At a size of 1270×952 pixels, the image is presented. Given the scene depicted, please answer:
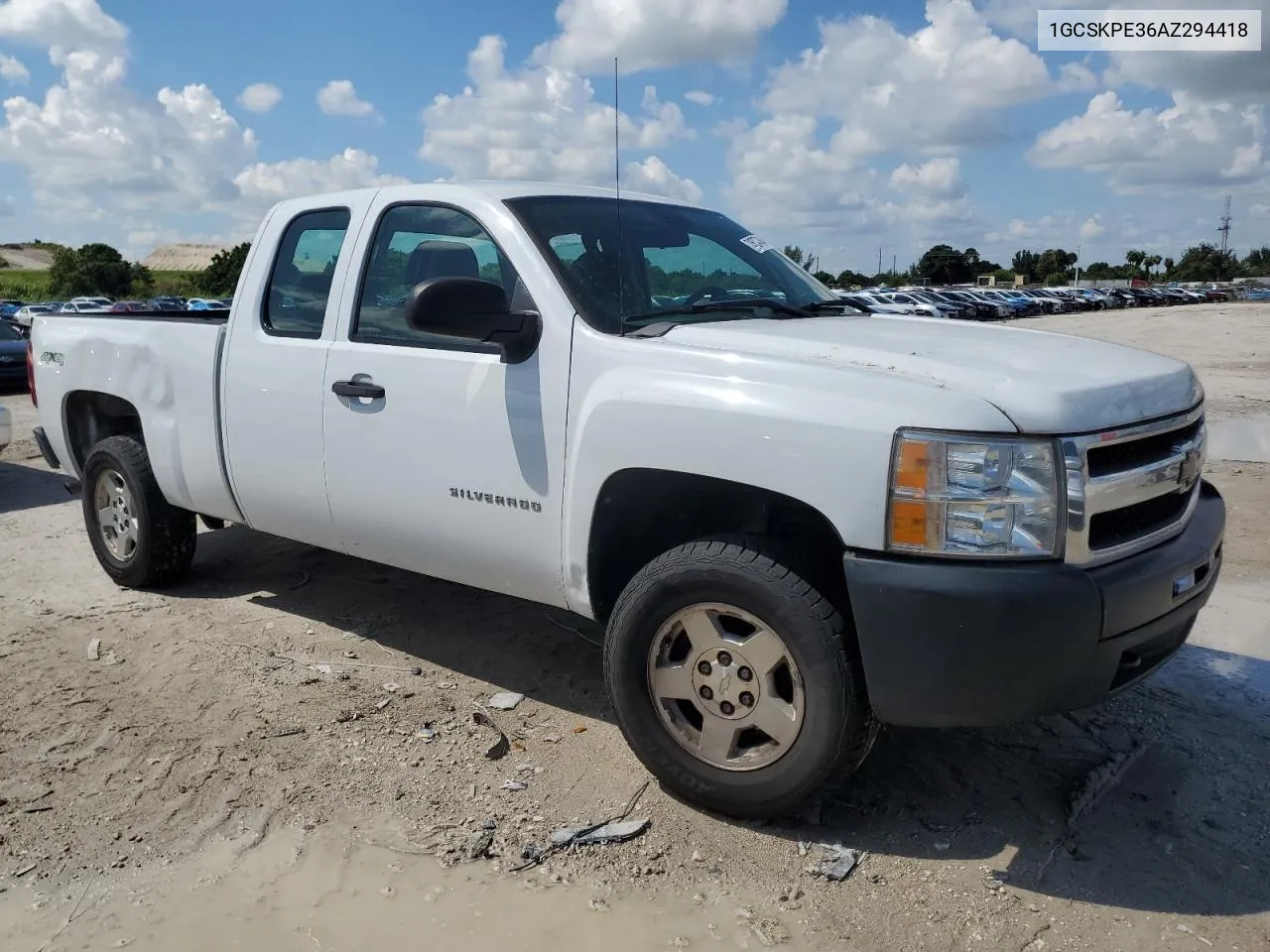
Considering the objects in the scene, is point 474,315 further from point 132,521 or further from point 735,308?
point 132,521

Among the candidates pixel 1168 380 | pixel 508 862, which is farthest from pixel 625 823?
pixel 1168 380

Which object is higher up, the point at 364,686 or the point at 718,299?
the point at 718,299

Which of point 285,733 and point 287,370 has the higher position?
point 287,370

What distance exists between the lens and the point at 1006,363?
3006 mm

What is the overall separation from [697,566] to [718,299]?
3.97ft

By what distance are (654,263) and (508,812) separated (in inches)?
79.5

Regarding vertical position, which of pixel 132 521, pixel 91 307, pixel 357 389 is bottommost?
pixel 132 521

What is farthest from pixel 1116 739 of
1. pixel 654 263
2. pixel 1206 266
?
pixel 1206 266

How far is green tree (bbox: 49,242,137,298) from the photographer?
81750 mm

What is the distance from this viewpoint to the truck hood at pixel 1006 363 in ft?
9.04

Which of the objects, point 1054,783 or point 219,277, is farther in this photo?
point 219,277

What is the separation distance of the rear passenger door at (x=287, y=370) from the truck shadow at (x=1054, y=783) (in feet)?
2.70

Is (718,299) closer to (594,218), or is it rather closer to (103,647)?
(594,218)

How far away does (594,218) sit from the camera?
399 cm
